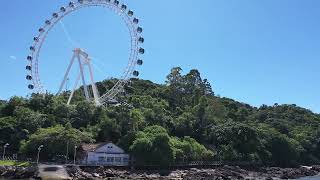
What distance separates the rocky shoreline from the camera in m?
68.5

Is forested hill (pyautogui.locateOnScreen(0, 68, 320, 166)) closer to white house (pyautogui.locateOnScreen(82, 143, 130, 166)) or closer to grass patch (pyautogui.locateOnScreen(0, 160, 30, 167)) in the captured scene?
white house (pyautogui.locateOnScreen(82, 143, 130, 166))

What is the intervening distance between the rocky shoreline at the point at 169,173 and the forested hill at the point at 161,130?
12.5ft

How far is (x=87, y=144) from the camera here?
85250 millimetres

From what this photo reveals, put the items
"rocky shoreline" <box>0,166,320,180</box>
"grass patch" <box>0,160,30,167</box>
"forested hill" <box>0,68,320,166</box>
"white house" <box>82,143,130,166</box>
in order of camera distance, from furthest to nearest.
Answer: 1. "forested hill" <box>0,68,320,166</box>
2. "white house" <box>82,143,130,166</box>
3. "grass patch" <box>0,160,30,167</box>
4. "rocky shoreline" <box>0,166,320,180</box>

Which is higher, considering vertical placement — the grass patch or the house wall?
the house wall

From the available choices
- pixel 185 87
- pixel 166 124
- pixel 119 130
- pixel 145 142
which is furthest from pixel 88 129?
pixel 185 87

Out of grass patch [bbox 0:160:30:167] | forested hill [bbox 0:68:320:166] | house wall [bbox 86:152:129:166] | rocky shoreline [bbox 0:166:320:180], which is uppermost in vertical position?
forested hill [bbox 0:68:320:166]

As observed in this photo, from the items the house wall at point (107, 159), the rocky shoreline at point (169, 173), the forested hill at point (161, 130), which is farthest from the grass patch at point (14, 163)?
the house wall at point (107, 159)

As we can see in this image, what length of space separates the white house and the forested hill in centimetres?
176

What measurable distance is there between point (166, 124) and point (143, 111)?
7.16m

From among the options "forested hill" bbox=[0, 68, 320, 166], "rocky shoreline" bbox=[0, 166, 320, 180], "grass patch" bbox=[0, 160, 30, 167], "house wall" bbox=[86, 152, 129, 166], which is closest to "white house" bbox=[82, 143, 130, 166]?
"house wall" bbox=[86, 152, 129, 166]

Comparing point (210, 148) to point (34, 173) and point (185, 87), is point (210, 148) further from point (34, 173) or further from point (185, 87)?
point (34, 173)

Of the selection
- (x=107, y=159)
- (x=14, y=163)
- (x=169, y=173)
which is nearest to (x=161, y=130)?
(x=169, y=173)

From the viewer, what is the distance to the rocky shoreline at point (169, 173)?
225 ft
